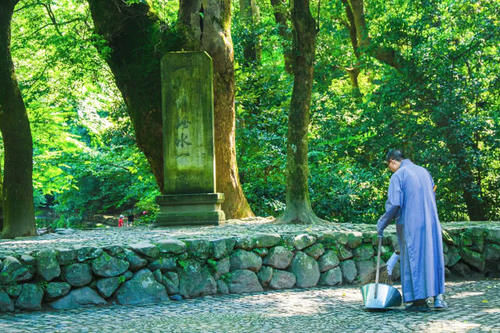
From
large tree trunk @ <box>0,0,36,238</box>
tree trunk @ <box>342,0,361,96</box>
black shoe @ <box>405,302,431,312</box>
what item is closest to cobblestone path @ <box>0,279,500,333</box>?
black shoe @ <box>405,302,431,312</box>

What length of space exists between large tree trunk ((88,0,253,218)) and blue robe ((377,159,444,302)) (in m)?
6.12

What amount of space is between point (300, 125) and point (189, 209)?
268cm

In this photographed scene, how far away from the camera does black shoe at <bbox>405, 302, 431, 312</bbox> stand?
6.20 m

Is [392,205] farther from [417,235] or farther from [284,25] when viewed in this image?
[284,25]

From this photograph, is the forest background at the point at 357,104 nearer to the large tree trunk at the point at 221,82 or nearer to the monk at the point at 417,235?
the large tree trunk at the point at 221,82

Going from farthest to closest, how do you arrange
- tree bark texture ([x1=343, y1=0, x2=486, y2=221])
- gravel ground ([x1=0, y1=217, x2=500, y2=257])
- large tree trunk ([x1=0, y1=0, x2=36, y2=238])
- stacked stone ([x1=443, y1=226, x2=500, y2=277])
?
tree bark texture ([x1=343, y1=0, x2=486, y2=221]), large tree trunk ([x1=0, y1=0, x2=36, y2=238]), stacked stone ([x1=443, y1=226, x2=500, y2=277]), gravel ground ([x1=0, y1=217, x2=500, y2=257])

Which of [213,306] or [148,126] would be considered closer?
[213,306]

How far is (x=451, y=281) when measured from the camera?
28.7 feet

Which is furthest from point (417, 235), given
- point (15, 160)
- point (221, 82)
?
point (221, 82)

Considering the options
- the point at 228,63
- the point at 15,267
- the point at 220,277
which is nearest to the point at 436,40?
the point at 228,63

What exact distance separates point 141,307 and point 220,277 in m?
1.27

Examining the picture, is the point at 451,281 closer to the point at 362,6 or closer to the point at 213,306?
the point at 213,306

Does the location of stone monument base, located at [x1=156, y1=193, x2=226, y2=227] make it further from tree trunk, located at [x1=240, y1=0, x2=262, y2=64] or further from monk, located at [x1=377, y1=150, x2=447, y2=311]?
tree trunk, located at [x1=240, y1=0, x2=262, y2=64]

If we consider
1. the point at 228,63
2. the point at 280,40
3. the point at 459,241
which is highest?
Result: the point at 280,40
